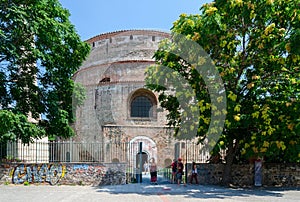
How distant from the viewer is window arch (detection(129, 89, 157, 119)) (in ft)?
85.0

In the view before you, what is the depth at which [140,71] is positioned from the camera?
27359 mm

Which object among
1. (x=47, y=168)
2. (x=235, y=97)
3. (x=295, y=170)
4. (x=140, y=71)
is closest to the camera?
(x=235, y=97)

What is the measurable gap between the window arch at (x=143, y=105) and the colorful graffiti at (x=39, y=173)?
12.2 m

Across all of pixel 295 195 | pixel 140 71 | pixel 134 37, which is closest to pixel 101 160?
pixel 295 195

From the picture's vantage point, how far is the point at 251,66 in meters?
Answer: 12.8

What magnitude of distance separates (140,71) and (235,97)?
1646cm

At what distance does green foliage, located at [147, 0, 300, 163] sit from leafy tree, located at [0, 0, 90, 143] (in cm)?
468

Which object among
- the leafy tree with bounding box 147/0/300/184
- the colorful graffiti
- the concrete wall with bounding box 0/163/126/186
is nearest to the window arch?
the concrete wall with bounding box 0/163/126/186

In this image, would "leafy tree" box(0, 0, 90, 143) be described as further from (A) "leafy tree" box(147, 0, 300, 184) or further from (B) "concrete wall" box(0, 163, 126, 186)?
(A) "leafy tree" box(147, 0, 300, 184)

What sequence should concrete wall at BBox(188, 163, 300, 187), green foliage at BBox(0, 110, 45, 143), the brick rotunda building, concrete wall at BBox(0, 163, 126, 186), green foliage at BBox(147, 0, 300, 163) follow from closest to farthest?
1. green foliage at BBox(147, 0, 300, 163)
2. green foliage at BBox(0, 110, 45, 143)
3. concrete wall at BBox(0, 163, 126, 186)
4. concrete wall at BBox(188, 163, 300, 187)
5. the brick rotunda building

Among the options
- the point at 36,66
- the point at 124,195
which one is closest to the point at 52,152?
the point at 36,66

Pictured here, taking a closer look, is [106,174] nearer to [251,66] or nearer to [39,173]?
[39,173]

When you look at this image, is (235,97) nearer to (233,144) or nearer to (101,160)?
(233,144)

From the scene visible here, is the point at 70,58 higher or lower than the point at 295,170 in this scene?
higher
